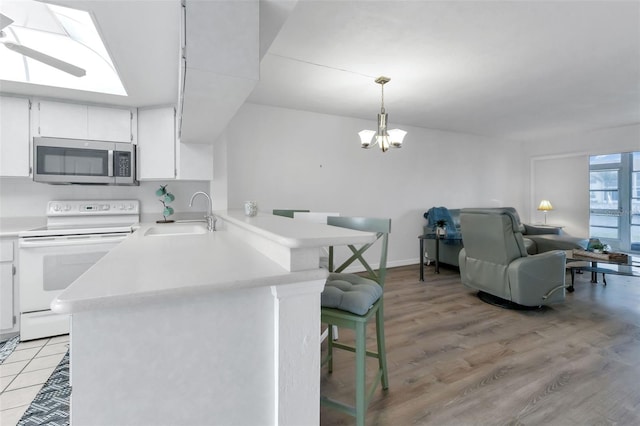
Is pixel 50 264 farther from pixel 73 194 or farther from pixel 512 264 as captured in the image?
pixel 512 264

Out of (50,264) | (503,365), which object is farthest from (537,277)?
(50,264)

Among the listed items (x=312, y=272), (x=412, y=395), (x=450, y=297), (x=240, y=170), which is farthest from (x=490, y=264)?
(x=240, y=170)

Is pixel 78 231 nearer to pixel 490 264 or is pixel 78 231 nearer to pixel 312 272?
pixel 312 272

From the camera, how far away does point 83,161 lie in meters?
2.86

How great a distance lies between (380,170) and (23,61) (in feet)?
14.2

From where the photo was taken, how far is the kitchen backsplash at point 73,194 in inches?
115

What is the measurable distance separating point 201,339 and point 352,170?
4.07 meters

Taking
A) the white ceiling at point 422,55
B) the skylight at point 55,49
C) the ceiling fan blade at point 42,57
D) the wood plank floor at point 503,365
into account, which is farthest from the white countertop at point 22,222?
the wood plank floor at point 503,365

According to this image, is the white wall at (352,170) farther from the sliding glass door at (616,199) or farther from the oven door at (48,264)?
the sliding glass door at (616,199)

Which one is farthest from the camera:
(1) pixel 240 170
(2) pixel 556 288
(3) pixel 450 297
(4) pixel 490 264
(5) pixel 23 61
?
(1) pixel 240 170

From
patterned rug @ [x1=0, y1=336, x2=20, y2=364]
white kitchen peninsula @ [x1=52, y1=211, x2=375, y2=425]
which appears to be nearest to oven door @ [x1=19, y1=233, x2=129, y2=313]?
patterned rug @ [x1=0, y1=336, x2=20, y2=364]

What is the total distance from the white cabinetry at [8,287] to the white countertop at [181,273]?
189 cm

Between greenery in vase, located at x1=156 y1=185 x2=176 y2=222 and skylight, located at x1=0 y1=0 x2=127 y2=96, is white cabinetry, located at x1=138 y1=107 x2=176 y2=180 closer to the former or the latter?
greenery in vase, located at x1=156 y1=185 x2=176 y2=222

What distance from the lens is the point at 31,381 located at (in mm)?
1979
